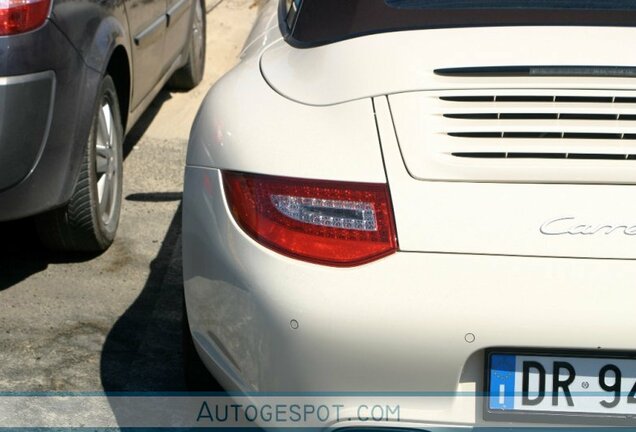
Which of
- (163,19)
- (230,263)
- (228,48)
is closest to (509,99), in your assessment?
(230,263)

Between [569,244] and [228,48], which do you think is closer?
[569,244]

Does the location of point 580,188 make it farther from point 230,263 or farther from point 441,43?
point 230,263

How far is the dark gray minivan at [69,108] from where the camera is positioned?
153 inches

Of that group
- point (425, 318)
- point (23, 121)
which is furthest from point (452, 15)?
point (23, 121)

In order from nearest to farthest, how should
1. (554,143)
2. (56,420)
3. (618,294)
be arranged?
(618,294), (554,143), (56,420)

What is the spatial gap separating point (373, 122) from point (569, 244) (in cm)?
56

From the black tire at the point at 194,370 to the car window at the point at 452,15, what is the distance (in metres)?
0.92

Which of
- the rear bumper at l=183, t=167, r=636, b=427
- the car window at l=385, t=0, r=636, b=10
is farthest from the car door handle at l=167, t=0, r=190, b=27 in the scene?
the rear bumper at l=183, t=167, r=636, b=427

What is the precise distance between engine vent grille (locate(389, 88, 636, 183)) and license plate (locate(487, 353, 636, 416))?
0.42 metres

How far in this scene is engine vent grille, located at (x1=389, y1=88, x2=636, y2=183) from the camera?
2.61 metres

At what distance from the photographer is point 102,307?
4332 mm

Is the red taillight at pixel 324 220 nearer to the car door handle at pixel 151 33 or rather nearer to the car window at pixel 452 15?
the car window at pixel 452 15

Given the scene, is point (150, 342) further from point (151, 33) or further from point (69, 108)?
point (151, 33)

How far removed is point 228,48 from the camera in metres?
8.77
